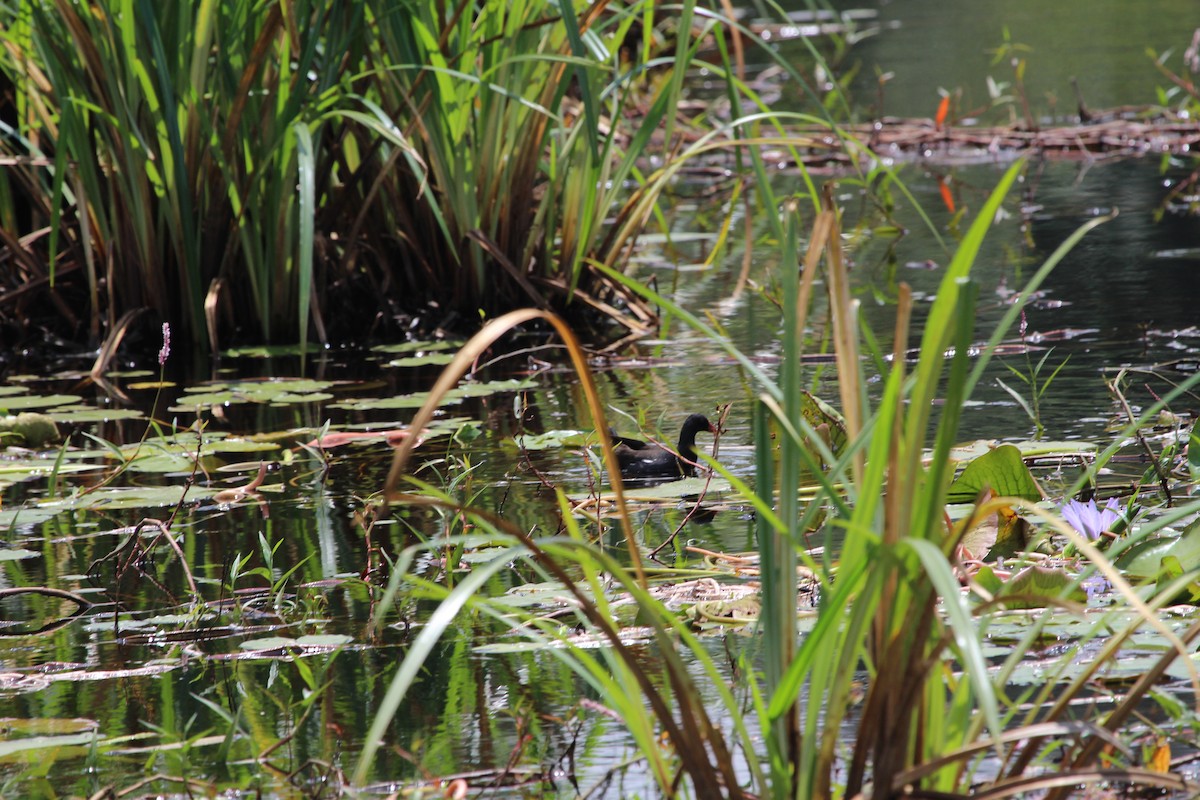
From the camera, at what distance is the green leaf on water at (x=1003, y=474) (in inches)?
90.3

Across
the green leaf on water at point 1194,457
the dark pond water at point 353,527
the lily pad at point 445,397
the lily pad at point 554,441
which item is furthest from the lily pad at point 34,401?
the green leaf on water at point 1194,457

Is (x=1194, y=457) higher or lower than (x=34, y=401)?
lower

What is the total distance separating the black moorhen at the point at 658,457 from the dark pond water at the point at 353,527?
78 mm

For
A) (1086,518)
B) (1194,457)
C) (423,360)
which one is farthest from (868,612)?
(423,360)

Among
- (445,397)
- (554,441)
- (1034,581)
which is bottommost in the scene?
(1034,581)

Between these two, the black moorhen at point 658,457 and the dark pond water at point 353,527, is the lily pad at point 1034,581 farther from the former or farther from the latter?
the black moorhen at point 658,457

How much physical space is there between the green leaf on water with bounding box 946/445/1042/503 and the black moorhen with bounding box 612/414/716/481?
1.85 ft

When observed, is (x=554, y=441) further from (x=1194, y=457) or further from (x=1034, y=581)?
(x=1034, y=581)

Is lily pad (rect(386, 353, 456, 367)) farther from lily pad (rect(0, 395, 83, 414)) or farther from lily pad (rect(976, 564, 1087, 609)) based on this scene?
lily pad (rect(976, 564, 1087, 609))

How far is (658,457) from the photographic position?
2852mm

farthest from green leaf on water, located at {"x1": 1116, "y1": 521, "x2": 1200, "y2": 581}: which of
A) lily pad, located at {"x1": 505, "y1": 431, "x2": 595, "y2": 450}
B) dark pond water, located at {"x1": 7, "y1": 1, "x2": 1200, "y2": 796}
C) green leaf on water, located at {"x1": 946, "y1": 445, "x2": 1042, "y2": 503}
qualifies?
lily pad, located at {"x1": 505, "y1": 431, "x2": 595, "y2": 450}

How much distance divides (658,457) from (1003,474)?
0.70m

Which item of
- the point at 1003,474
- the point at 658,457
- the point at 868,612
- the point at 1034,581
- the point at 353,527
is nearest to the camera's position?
the point at 868,612

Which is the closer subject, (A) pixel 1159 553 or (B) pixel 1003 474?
(A) pixel 1159 553
